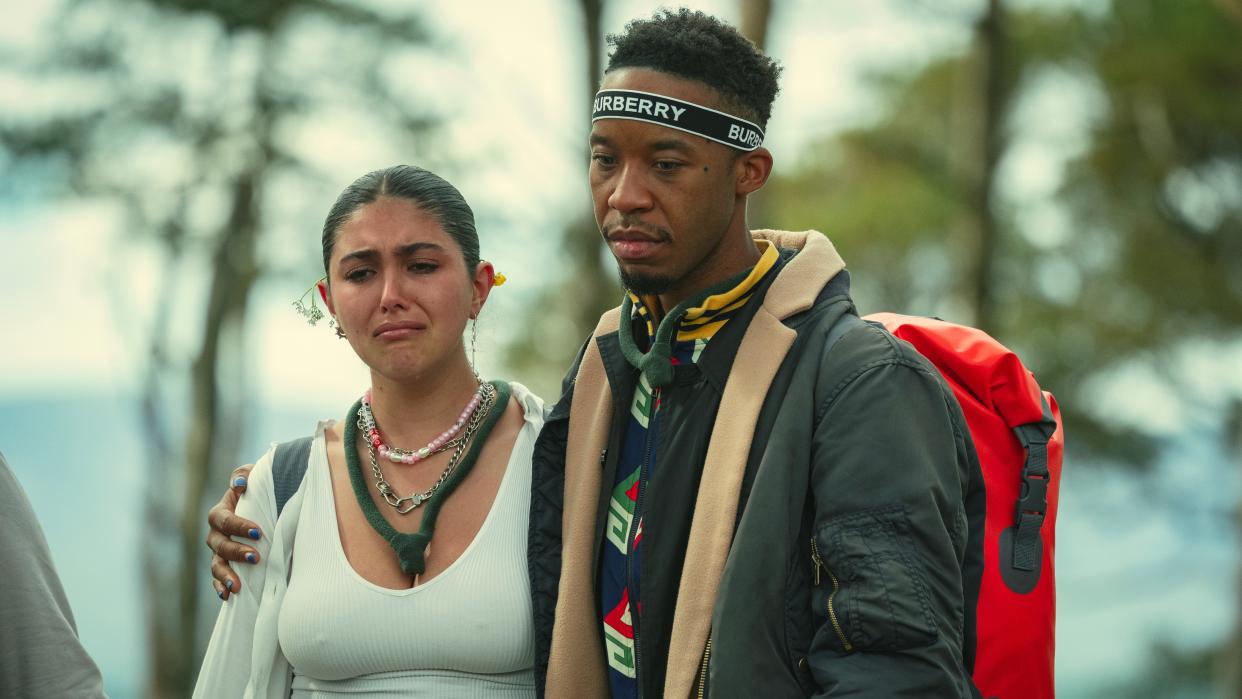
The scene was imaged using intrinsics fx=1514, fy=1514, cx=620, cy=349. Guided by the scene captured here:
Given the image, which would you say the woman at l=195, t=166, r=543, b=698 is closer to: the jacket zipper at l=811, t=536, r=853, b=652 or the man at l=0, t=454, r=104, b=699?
the jacket zipper at l=811, t=536, r=853, b=652

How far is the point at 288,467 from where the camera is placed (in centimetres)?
369

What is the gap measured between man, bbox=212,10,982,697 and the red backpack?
6 cm

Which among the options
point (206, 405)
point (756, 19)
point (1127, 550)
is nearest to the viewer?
point (756, 19)

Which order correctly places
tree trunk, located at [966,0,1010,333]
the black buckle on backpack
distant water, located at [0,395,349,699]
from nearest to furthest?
the black buckle on backpack → tree trunk, located at [966,0,1010,333] → distant water, located at [0,395,349,699]

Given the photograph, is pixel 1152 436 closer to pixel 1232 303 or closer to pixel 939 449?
pixel 1232 303

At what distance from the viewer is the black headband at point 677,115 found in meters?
3.12

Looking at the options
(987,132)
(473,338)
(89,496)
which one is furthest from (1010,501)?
(89,496)

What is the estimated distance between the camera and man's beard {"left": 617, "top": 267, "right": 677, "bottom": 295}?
3174mm

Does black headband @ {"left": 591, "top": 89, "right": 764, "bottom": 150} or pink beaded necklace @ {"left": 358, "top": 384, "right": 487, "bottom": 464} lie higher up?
black headband @ {"left": 591, "top": 89, "right": 764, "bottom": 150}

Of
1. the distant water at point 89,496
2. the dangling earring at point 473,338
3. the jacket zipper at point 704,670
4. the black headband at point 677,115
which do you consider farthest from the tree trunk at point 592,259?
the distant water at point 89,496

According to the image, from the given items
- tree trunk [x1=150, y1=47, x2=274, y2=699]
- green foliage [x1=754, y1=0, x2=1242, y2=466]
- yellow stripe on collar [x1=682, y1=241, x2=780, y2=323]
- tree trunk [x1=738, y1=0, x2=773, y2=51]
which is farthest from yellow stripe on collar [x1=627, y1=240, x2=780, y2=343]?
tree trunk [x1=150, y1=47, x2=274, y2=699]

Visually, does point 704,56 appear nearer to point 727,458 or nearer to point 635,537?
point 727,458

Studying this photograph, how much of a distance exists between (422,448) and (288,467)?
1.11 ft

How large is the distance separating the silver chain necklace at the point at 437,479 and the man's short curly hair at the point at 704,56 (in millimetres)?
907
